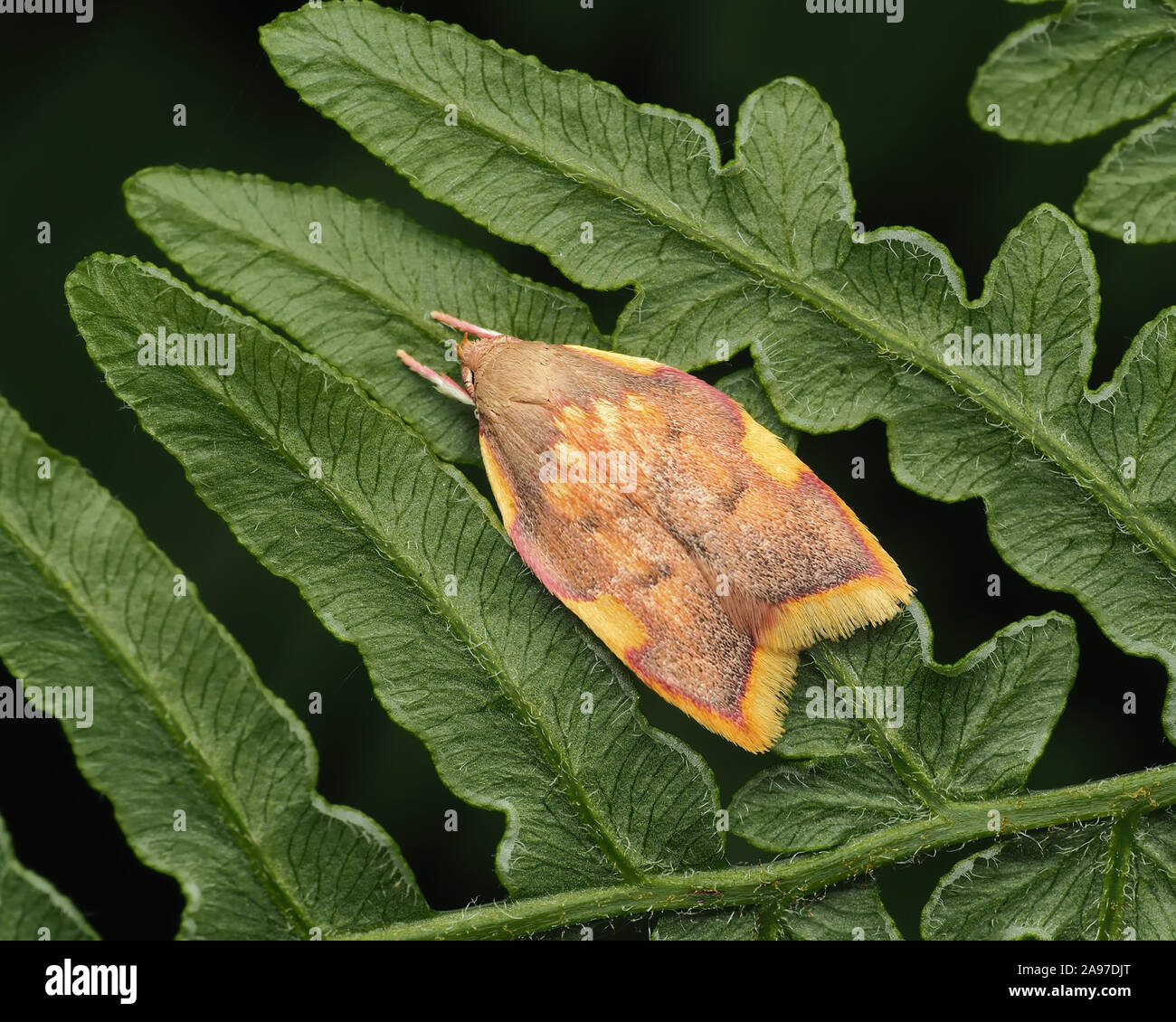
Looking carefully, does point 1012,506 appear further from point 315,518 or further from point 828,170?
point 315,518

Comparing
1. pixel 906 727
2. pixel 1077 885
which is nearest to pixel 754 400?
pixel 906 727

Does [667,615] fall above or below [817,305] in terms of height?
below

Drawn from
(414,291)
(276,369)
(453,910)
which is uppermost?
(414,291)

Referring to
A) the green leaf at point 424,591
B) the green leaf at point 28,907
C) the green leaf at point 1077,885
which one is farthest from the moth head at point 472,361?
the green leaf at point 1077,885

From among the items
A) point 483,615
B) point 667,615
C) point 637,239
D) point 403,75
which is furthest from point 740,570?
point 403,75

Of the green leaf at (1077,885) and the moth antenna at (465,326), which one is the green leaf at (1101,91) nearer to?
the moth antenna at (465,326)

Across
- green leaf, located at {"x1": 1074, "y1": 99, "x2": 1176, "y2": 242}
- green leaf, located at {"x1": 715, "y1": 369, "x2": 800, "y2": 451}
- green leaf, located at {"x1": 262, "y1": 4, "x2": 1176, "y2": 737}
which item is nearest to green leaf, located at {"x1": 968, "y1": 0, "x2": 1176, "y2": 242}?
green leaf, located at {"x1": 1074, "y1": 99, "x2": 1176, "y2": 242}

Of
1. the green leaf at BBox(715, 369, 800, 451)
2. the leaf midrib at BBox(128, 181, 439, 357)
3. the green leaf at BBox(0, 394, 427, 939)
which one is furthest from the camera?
the green leaf at BBox(715, 369, 800, 451)

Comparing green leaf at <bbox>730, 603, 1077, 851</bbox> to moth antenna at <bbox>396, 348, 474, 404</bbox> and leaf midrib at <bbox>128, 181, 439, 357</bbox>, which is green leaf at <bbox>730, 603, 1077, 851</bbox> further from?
leaf midrib at <bbox>128, 181, 439, 357</bbox>
